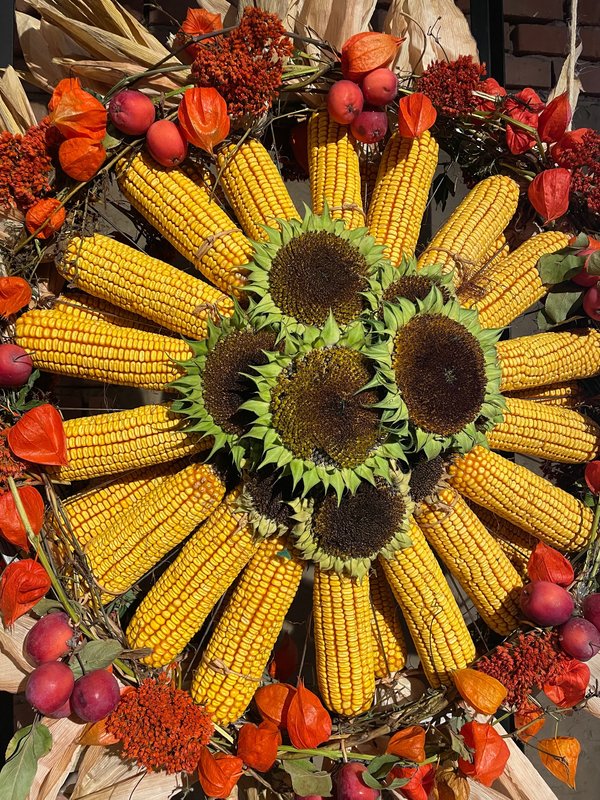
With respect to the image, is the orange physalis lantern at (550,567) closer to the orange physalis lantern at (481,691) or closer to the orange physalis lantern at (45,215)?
the orange physalis lantern at (481,691)

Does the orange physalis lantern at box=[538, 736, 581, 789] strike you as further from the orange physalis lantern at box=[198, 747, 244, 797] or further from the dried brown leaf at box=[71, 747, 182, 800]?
the dried brown leaf at box=[71, 747, 182, 800]

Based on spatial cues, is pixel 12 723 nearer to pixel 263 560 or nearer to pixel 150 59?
pixel 263 560

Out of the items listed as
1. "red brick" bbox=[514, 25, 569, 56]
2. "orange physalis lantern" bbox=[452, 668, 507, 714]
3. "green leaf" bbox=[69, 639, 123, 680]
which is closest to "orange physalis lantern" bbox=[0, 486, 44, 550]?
"green leaf" bbox=[69, 639, 123, 680]

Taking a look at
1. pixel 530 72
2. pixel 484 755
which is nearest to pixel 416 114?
pixel 484 755

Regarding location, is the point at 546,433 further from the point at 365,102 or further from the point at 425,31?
the point at 425,31

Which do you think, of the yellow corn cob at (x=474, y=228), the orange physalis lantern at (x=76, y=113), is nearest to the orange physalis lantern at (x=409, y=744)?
the yellow corn cob at (x=474, y=228)

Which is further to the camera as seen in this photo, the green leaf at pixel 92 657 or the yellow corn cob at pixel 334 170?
the yellow corn cob at pixel 334 170
